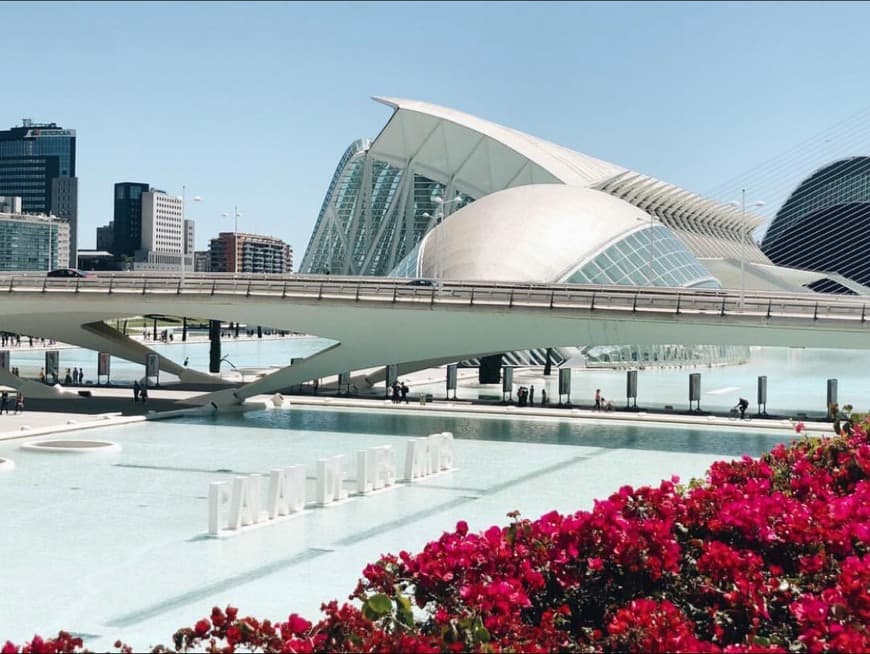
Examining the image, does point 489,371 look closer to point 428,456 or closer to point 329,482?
point 428,456

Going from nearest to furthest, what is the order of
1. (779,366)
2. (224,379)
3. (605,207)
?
(224,379)
(605,207)
(779,366)

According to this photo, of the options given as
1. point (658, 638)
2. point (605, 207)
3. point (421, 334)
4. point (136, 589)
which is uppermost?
point (605, 207)

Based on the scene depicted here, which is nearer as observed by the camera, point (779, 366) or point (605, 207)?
point (605, 207)

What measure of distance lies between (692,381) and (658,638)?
38.7m

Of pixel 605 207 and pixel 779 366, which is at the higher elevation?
pixel 605 207

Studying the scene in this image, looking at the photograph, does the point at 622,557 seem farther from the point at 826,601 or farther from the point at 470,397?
the point at 470,397

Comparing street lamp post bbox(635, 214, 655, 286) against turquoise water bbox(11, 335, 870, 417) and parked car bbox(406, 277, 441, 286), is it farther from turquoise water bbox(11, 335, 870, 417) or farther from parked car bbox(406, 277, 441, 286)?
parked car bbox(406, 277, 441, 286)

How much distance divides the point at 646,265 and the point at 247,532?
49.6 metres

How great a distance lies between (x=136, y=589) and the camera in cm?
1817

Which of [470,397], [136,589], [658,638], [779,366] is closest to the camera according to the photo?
[658,638]

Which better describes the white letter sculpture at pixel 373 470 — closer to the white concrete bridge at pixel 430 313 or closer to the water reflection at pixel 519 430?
the water reflection at pixel 519 430

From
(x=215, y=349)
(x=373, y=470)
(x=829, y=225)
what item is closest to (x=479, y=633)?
(x=373, y=470)

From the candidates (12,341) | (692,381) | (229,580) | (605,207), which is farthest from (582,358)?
(229,580)

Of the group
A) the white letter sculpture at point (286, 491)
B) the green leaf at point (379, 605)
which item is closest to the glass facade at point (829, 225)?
the white letter sculpture at point (286, 491)
